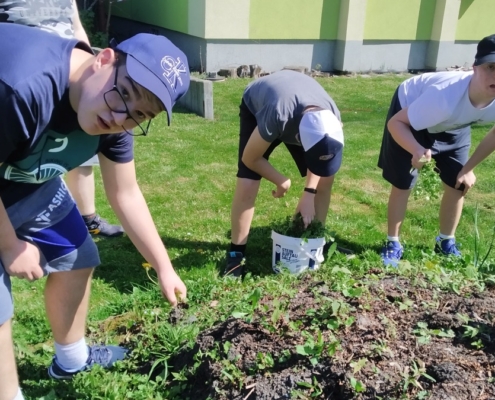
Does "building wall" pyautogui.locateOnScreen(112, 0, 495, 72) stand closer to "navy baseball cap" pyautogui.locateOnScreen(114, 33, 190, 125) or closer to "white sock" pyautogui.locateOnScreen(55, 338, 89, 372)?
"white sock" pyautogui.locateOnScreen(55, 338, 89, 372)

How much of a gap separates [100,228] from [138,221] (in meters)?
1.82

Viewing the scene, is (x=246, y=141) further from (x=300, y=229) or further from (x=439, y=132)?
(x=439, y=132)

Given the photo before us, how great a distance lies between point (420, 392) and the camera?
1922 mm

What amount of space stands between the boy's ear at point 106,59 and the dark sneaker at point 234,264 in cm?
201

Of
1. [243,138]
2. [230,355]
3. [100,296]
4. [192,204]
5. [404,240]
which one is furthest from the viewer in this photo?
[192,204]

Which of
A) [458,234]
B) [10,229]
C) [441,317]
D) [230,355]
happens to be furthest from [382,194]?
[10,229]

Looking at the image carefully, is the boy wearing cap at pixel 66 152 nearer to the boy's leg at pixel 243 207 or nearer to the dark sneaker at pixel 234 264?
the dark sneaker at pixel 234 264

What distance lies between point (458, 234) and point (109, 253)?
2570 mm

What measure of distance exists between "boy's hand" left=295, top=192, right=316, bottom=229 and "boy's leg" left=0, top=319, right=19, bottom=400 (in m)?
1.98

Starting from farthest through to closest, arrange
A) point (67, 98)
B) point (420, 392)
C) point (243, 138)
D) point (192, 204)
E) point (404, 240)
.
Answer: point (192, 204) → point (404, 240) → point (243, 138) → point (420, 392) → point (67, 98)

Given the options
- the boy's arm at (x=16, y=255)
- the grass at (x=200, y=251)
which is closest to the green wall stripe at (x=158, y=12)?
the grass at (x=200, y=251)

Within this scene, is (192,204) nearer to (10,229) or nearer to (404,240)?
(404,240)

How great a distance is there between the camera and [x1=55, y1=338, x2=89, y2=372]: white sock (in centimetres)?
247

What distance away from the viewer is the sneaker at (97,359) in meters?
2.52
